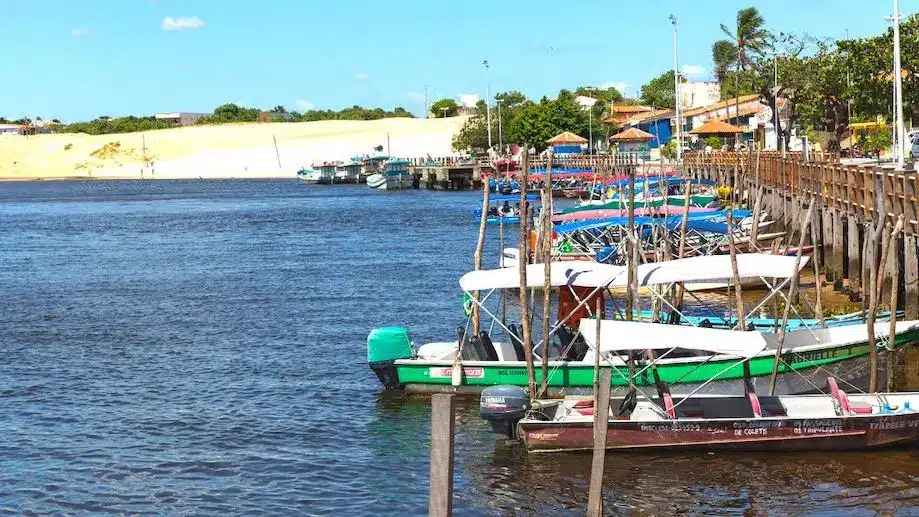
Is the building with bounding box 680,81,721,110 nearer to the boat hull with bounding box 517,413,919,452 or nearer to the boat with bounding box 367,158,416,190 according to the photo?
the boat with bounding box 367,158,416,190

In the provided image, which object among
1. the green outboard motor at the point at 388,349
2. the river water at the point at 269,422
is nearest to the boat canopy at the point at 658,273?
the green outboard motor at the point at 388,349

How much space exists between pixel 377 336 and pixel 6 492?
25.4 ft

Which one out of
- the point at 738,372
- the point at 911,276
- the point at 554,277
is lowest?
the point at 738,372

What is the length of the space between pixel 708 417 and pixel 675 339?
5.20ft

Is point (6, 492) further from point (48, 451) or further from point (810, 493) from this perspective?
point (810, 493)

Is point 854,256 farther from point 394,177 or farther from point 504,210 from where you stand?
point 394,177

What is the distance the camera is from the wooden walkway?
94.9ft

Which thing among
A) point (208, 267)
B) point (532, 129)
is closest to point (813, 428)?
point (208, 267)

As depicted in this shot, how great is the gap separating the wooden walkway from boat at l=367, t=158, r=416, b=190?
294 ft

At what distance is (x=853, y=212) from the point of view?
35.5m

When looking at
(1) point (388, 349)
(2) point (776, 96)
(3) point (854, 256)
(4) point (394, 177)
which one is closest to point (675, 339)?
(1) point (388, 349)

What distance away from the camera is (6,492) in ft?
71.1

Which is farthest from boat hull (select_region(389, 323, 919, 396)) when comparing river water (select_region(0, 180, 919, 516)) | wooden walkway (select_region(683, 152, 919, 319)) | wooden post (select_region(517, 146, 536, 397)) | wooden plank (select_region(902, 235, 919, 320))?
wooden plank (select_region(902, 235, 919, 320))

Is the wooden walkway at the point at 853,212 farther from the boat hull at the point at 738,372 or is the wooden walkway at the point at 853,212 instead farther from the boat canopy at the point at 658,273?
the boat hull at the point at 738,372
